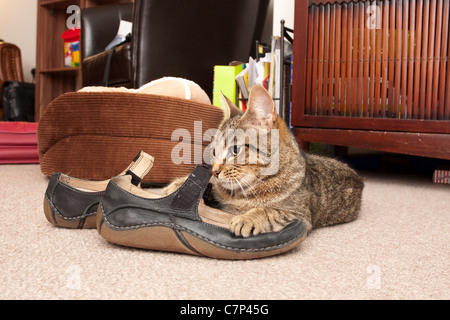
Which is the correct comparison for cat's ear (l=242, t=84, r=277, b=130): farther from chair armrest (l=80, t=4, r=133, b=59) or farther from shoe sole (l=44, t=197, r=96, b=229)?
chair armrest (l=80, t=4, r=133, b=59)

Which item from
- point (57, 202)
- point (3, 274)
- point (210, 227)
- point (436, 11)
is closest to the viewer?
point (3, 274)

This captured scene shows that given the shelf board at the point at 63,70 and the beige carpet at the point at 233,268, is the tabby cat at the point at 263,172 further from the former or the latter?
the shelf board at the point at 63,70

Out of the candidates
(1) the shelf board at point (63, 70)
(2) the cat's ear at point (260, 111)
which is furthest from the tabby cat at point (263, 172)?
(1) the shelf board at point (63, 70)

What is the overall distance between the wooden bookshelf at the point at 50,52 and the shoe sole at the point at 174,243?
3.59m

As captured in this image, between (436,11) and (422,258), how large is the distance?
4.34 ft

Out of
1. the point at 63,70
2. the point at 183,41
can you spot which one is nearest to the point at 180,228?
the point at 183,41

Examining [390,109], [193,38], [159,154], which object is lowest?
[159,154]

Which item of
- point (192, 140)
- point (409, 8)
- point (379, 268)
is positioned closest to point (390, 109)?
point (409, 8)

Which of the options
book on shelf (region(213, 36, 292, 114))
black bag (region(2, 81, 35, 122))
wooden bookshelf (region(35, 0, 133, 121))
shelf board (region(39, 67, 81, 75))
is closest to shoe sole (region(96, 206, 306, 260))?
book on shelf (region(213, 36, 292, 114))

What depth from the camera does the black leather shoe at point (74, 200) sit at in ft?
3.18

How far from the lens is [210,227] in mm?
794

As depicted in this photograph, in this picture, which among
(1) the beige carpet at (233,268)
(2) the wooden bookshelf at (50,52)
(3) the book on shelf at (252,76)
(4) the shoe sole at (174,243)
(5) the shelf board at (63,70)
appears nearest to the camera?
(1) the beige carpet at (233,268)

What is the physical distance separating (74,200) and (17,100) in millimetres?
3513
